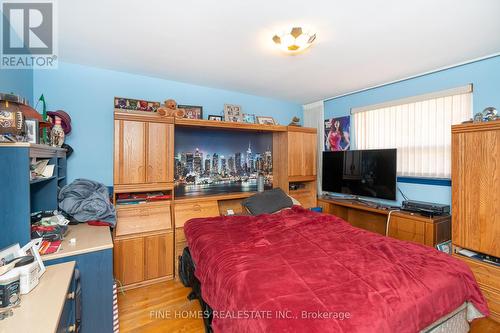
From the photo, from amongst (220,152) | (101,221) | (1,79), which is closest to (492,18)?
(220,152)

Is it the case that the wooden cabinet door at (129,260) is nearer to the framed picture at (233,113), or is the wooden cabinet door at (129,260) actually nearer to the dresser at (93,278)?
the dresser at (93,278)

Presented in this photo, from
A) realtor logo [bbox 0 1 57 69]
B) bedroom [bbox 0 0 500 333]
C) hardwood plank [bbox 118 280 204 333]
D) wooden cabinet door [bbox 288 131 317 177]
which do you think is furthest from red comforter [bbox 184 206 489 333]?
realtor logo [bbox 0 1 57 69]

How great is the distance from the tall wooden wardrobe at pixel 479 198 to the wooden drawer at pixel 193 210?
8.97 ft

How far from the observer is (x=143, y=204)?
2703mm

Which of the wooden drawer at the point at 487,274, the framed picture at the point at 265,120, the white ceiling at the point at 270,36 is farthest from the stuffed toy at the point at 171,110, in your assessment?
the wooden drawer at the point at 487,274

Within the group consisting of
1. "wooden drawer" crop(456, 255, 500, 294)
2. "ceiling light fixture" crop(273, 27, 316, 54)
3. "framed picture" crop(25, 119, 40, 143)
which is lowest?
"wooden drawer" crop(456, 255, 500, 294)

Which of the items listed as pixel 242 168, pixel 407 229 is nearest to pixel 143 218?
pixel 242 168

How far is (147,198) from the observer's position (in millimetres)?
2762

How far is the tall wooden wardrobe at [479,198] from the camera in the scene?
2066mm

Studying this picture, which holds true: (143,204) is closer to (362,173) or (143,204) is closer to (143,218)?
(143,218)

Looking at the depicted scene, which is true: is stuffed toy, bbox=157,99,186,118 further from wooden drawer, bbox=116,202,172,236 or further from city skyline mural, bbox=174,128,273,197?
wooden drawer, bbox=116,202,172,236

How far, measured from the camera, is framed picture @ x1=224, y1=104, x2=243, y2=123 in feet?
11.4

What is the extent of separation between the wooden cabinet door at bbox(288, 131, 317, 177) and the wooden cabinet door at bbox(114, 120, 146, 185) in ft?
7.16

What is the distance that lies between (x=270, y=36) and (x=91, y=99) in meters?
2.24
